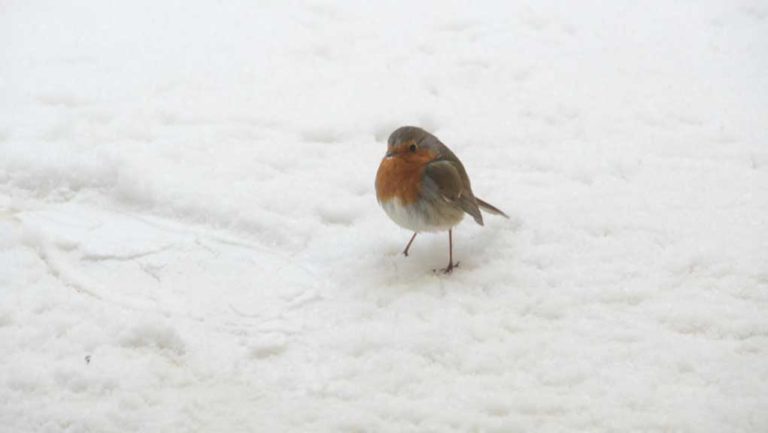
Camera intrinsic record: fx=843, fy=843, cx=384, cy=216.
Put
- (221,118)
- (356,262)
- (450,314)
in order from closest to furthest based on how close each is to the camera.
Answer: (450,314)
(356,262)
(221,118)

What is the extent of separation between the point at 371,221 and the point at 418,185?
0.47 m

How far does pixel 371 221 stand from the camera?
3.74 metres

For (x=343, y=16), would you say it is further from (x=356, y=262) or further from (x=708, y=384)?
(x=708, y=384)

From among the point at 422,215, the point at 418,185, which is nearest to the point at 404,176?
the point at 418,185

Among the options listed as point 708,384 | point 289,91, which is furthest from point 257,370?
point 289,91

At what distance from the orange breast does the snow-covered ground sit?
328 mm

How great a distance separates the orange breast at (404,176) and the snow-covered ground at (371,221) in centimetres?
33

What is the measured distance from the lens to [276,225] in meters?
3.63

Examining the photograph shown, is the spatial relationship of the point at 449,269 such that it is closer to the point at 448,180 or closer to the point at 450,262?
the point at 450,262

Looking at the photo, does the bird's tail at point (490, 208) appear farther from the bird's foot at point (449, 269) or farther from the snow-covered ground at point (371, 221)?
the bird's foot at point (449, 269)

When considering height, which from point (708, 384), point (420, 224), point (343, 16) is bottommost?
point (708, 384)

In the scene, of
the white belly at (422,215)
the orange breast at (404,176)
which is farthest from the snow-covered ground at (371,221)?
the orange breast at (404,176)

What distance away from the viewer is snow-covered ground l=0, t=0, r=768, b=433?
2.76 metres

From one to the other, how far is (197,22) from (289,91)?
96 centimetres
